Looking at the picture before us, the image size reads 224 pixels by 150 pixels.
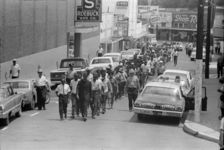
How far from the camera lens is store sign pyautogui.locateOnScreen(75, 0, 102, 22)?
46.3 metres

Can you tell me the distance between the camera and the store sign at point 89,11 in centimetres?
4634

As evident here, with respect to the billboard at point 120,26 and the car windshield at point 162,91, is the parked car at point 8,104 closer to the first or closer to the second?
the car windshield at point 162,91

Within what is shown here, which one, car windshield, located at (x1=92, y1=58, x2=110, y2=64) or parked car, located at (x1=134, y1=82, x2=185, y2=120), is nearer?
parked car, located at (x1=134, y1=82, x2=185, y2=120)

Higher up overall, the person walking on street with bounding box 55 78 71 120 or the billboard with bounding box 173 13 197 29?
the billboard with bounding box 173 13 197 29

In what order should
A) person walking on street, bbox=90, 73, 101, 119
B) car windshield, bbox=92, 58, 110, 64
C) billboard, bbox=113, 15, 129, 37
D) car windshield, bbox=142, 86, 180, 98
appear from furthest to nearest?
billboard, bbox=113, 15, 129, 37
car windshield, bbox=92, 58, 110, 64
car windshield, bbox=142, 86, 180, 98
person walking on street, bbox=90, 73, 101, 119

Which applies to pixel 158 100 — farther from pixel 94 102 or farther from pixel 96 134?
pixel 96 134

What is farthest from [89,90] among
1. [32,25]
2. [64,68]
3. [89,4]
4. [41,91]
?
[89,4]

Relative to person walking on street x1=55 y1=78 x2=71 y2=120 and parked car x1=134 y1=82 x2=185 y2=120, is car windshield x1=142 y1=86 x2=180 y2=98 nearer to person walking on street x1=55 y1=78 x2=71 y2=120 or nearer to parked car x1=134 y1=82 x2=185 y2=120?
parked car x1=134 y1=82 x2=185 y2=120

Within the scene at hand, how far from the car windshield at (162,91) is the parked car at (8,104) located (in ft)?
14.6

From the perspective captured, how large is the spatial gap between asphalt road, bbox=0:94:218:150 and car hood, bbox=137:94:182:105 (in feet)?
2.43

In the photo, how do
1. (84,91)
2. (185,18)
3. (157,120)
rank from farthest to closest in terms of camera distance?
(185,18) < (157,120) < (84,91)

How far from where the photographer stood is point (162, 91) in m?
21.9

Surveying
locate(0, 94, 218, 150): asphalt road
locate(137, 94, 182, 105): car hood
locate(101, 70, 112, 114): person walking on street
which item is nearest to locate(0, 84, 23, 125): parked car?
locate(0, 94, 218, 150): asphalt road

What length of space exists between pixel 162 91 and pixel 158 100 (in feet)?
3.29
